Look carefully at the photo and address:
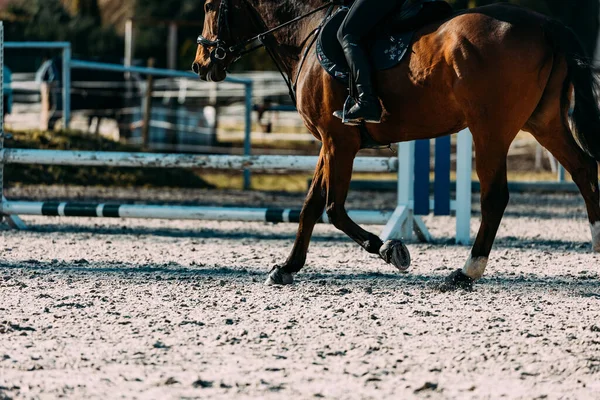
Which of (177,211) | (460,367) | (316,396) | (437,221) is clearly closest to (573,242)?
(437,221)

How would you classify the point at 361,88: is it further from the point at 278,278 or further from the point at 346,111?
the point at 278,278

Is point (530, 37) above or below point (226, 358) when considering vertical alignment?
above

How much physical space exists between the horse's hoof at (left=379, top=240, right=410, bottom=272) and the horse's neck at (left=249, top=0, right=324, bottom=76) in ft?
4.81

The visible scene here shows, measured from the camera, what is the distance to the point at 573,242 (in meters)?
9.04

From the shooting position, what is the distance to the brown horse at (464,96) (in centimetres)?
560

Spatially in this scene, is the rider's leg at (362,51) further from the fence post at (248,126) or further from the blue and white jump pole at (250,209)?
the fence post at (248,126)

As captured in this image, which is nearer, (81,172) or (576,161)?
(576,161)

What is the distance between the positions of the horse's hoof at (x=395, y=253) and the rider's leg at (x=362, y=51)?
2.62 feet

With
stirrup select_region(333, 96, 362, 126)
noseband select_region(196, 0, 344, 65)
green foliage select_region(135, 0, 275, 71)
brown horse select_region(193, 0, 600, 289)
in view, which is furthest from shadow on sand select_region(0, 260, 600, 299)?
green foliage select_region(135, 0, 275, 71)

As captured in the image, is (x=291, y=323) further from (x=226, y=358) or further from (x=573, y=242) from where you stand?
(x=573, y=242)

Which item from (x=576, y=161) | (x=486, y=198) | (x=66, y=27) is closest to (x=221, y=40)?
(x=486, y=198)

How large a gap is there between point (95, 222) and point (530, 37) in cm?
648

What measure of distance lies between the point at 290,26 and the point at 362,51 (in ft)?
2.95

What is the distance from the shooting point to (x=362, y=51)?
5.94 m
